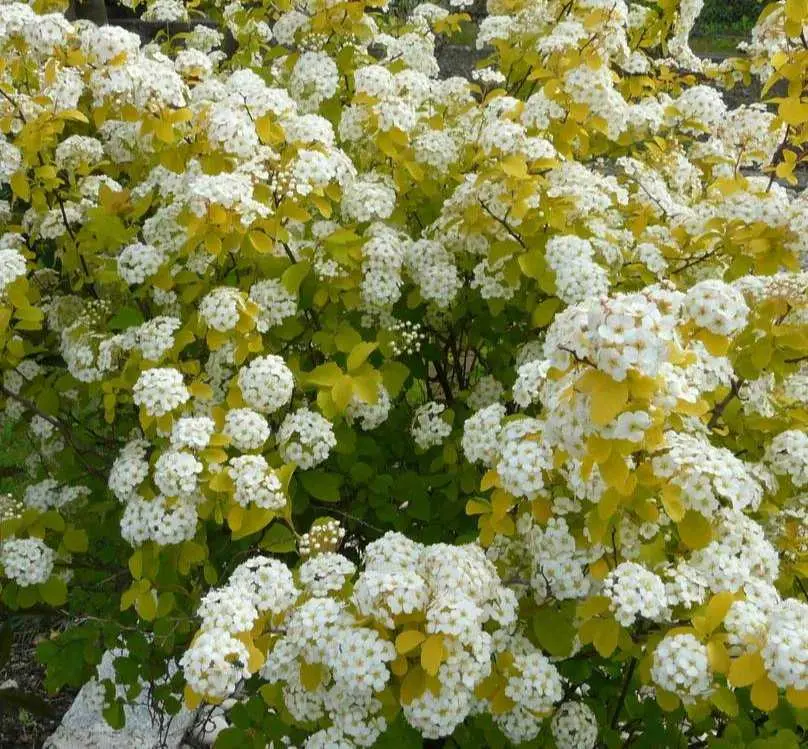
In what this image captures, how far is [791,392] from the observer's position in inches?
123

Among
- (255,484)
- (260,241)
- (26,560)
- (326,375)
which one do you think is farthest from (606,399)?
(26,560)

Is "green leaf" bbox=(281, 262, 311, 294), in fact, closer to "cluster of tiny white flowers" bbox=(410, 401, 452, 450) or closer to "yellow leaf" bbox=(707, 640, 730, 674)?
"cluster of tiny white flowers" bbox=(410, 401, 452, 450)

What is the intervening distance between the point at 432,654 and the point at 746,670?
0.65 m

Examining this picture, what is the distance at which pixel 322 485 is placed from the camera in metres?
3.15

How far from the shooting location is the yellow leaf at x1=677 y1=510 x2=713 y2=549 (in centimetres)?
222

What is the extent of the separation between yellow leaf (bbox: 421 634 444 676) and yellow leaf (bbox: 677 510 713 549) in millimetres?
661

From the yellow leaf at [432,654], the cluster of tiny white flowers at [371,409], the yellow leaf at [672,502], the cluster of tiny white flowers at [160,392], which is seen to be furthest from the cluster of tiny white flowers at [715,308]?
the cluster of tiny white flowers at [160,392]

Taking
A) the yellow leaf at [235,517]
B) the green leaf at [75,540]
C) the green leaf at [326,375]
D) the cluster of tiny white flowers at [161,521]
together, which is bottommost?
the green leaf at [75,540]

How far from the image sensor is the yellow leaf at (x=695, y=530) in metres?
2.22

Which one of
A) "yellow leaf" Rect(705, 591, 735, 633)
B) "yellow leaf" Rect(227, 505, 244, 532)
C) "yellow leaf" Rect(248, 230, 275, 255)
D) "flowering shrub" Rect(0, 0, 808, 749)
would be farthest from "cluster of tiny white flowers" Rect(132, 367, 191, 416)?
"yellow leaf" Rect(705, 591, 735, 633)

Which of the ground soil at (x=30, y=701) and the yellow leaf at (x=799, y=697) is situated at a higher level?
the yellow leaf at (x=799, y=697)

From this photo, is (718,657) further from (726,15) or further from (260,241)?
(726,15)

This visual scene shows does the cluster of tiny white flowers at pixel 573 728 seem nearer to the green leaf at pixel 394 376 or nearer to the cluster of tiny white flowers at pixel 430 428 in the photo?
the cluster of tiny white flowers at pixel 430 428

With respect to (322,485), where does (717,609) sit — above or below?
above
